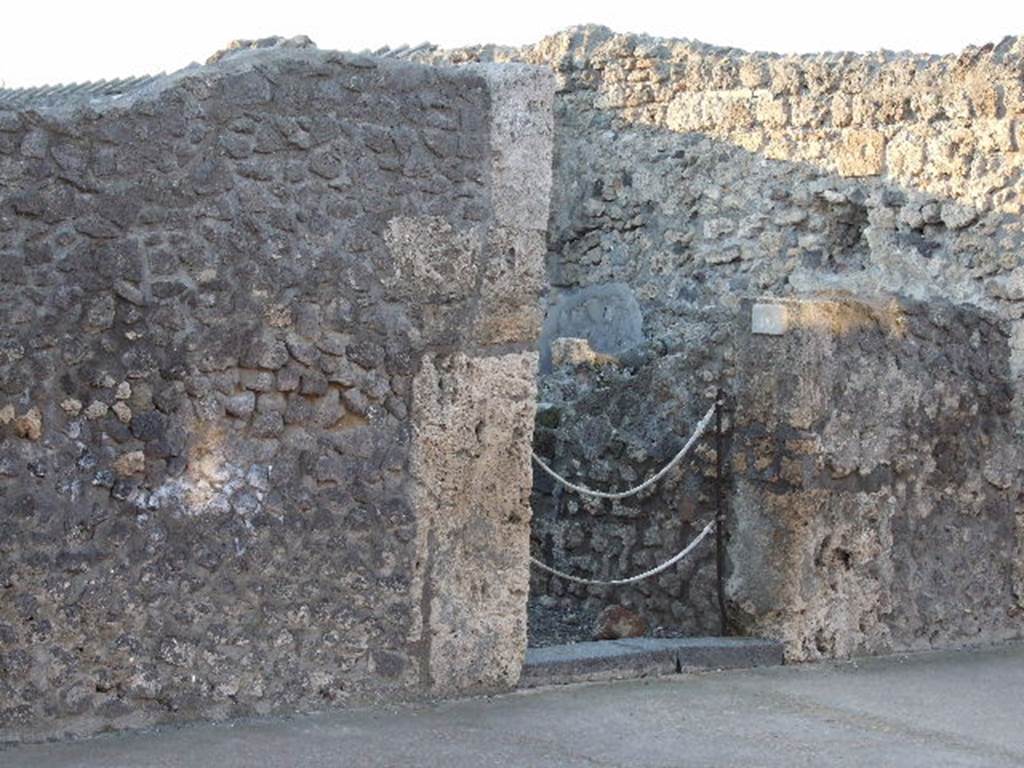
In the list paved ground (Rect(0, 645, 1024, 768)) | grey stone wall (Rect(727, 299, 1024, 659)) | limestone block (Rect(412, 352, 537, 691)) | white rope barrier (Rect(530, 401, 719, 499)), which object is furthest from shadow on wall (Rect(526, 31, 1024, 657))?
limestone block (Rect(412, 352, 537, 691))

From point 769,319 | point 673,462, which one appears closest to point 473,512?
point 673,462

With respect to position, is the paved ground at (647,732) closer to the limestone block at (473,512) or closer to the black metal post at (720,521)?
the limestone block at (473,512)

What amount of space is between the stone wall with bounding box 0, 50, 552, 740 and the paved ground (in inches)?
8.2

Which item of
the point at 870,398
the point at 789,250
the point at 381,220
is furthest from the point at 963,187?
the point at 381,220

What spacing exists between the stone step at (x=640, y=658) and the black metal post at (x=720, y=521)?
17 cm

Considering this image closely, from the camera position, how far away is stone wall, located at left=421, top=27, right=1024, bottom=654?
10.4m

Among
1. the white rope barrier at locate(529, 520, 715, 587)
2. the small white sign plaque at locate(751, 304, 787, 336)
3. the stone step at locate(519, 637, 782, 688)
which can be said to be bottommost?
the stone step at locate(519, 637, 782, 688)

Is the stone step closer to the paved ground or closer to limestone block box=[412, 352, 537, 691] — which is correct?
the paved ground

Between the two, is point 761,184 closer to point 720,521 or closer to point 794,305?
point 794,305

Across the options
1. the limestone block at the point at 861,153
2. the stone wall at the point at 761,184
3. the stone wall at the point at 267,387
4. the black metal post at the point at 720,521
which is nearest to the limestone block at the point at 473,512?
the stone wall at the point at 267,387

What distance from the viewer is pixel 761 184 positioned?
11656 mm

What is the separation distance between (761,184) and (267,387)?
22.7 feet

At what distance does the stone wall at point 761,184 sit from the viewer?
1036 centimetres

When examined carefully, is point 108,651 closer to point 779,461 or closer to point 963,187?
point 779,461
